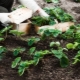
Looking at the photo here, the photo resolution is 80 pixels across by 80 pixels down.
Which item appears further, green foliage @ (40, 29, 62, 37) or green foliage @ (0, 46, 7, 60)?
green foliage @ (40, 29, 62, 37)

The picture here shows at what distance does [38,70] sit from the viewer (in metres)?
2.85

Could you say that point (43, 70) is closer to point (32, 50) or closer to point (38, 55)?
point (38, 55)

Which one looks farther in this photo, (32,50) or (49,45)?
(49,45)

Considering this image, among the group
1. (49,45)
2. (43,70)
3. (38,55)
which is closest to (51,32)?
(49,45)

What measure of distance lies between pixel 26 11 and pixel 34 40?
527mm

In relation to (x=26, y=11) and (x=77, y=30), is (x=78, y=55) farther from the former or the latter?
(x=26, y=11)

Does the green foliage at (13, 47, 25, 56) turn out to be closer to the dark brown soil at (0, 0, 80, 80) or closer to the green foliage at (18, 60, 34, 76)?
the dark brown soil at (0, 0, 80, 80)

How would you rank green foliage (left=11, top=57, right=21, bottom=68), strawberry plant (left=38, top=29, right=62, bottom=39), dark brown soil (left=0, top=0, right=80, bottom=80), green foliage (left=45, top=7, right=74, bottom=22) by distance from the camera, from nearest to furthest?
dark brown soil (left=0, top=0, right=80, bottom=80) → green foliage (left=11, top=57, right=21, bottom=68) → strawberry plant (left=38, top=29, right=62, bottom=39) → green foliage (left=45, top=7, right=74, bottom=22)

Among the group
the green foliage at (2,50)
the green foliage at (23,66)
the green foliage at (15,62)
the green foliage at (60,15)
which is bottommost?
the green foliage at (60,15)

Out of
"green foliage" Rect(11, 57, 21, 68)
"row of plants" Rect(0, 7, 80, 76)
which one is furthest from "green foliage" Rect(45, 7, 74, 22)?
"green foliage" Rect(11, 57, 21, 68)

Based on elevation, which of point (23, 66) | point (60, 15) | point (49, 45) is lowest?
point (60, 15)

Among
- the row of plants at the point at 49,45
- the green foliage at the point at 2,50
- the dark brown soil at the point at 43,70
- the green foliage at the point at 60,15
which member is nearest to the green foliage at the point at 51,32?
the row of plants at the point at 49,45

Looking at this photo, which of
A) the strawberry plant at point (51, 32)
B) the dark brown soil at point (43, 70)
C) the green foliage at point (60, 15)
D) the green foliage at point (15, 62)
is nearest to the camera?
the dark brown soil at point (43, 70)

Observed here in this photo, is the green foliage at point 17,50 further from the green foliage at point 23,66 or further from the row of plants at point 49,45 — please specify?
the green foliage at point 23,66
